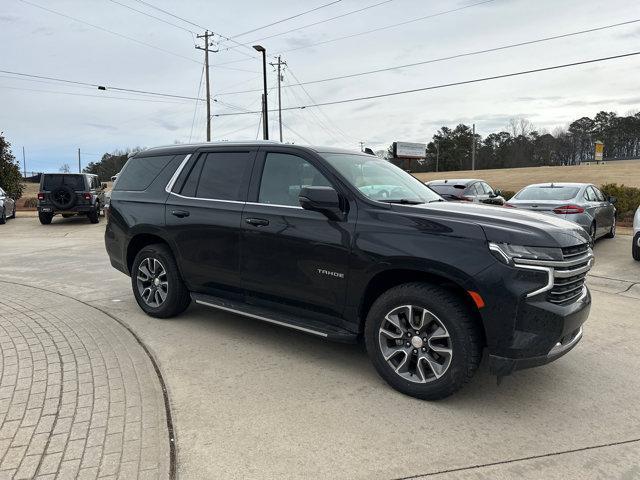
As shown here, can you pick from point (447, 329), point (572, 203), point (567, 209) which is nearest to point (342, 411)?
point (447, 329)

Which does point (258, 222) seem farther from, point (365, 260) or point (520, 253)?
point (520, 253)

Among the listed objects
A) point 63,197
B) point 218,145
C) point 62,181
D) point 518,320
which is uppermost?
point 218,145

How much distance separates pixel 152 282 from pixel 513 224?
154 inches

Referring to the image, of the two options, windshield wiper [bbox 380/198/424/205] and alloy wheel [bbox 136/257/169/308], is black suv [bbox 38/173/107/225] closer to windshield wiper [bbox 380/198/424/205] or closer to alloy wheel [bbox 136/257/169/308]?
alloy wheel [bbox 136/257/169/308]

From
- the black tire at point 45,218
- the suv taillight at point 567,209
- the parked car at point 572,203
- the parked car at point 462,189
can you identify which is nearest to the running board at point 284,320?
the parked car at point 572,203

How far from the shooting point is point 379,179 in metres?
4.47

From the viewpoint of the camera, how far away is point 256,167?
4691mm

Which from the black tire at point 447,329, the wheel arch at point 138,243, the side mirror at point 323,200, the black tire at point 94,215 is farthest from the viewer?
the black tire at point 94,215

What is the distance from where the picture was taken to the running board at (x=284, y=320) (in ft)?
13.0

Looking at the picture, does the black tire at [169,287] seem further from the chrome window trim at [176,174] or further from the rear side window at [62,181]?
the rear side window at [62,181]

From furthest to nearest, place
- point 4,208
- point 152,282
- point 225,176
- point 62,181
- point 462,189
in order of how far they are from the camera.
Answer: point 4,208 < point 62,181 < point 462,189 < point 152,282 < point 225,176

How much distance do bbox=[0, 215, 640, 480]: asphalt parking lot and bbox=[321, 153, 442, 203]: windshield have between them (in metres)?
1.50

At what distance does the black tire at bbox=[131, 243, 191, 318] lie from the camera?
208 inches

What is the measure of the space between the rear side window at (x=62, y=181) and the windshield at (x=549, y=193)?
1496 cm
